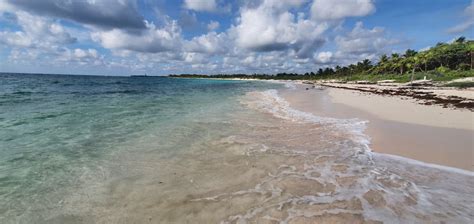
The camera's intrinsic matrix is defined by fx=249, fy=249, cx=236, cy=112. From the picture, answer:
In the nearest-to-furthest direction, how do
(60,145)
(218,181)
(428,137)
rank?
(218,181) < (60,145) < (428,137)

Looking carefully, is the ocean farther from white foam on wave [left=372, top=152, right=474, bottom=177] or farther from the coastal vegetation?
the coastal vegetation

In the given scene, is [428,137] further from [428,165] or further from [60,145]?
[60,145]

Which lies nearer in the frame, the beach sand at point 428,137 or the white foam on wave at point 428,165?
the white foam on wave at point 428,165

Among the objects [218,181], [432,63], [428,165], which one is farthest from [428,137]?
[432,63]

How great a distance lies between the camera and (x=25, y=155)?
7.35 metres

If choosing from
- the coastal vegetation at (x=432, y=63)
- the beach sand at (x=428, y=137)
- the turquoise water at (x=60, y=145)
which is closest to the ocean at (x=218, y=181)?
the turquoise water at (x=60, y=145)

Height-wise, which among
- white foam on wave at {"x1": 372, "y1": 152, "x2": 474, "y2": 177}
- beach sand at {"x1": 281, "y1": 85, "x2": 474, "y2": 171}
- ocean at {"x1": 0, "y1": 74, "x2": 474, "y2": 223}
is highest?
beach sand at {"x1": 281, "y1": 85, "x2": 474, "y2": 171}

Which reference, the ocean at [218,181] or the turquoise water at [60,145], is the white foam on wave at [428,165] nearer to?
the ocean at [218,181]

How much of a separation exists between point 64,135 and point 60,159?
3257 mm

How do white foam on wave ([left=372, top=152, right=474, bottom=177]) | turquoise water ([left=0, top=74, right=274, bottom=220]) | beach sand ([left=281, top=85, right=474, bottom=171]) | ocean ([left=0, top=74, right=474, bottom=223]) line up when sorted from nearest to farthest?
ocean ([left=0, top=74, right=474, bottom=223])
turquoise water ([left=0, top=74, right=274, bottom=220])
white foam on wave ([left=372, top=152, right=474, bottom=177])
beach sand ([left=281, top=85, right=474, bottom=171])

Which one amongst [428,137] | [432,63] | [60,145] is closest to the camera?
[60,145]

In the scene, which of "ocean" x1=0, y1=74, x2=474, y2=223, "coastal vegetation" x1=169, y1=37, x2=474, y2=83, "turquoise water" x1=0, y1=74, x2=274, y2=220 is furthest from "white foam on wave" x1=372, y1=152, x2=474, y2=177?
"coastal vegetation" x1=169, y1=37, x2=474, y2=83

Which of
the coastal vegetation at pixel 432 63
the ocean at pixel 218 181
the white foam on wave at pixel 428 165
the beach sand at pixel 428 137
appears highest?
the coastal vegetation at pixel 432 63

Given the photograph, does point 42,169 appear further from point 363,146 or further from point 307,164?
point 363,146
